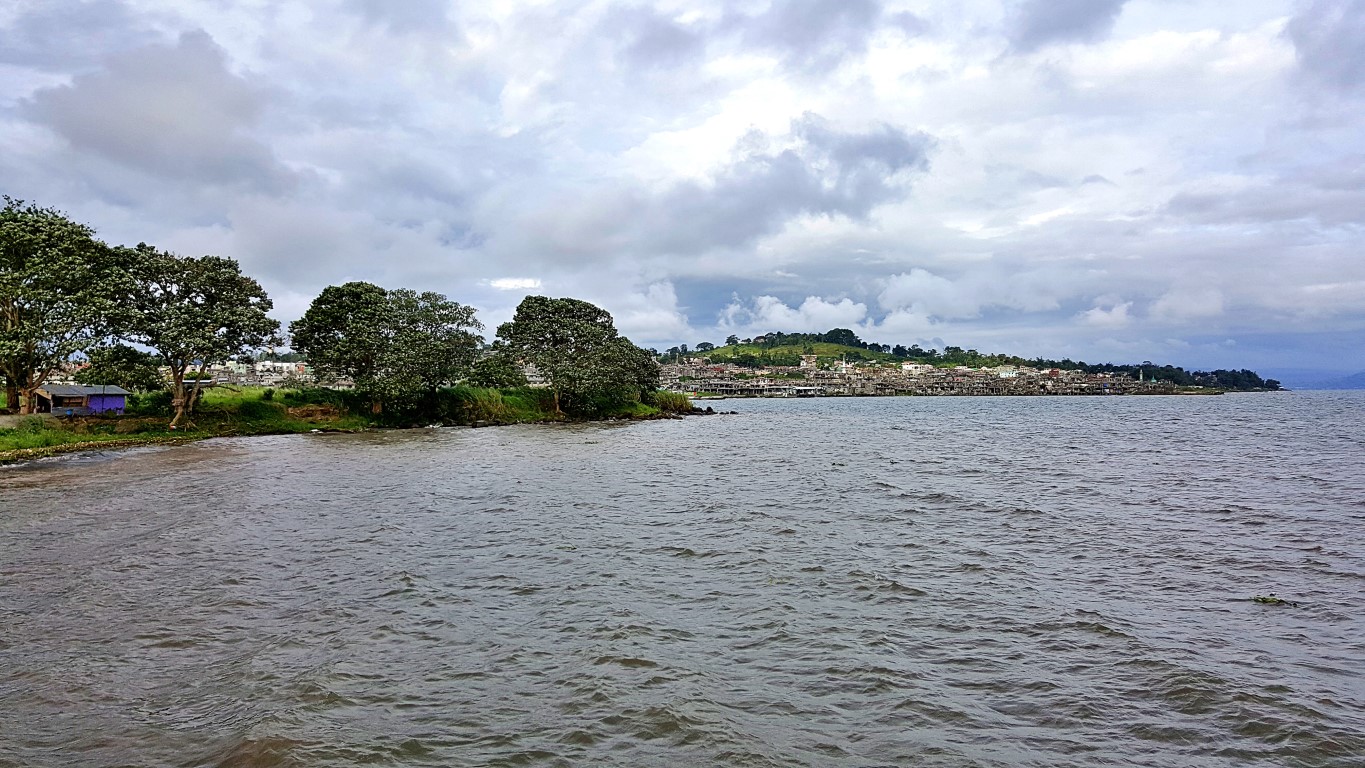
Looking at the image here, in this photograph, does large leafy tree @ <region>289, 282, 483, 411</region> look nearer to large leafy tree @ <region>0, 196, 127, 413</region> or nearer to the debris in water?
large leafy tree @ <region>0, 196, 127, 413</region>

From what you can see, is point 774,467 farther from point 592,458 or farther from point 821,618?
point 821,618

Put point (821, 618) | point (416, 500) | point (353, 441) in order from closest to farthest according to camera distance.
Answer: point (821, 618)
point (416, 500)
point (353, 441)

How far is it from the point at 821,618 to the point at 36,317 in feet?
171

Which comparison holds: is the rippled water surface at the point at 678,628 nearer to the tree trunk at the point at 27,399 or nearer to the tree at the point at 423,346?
the tree trunk at the point at 27,399

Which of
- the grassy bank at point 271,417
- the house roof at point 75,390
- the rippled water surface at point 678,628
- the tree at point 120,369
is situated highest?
the tree at point 120,369

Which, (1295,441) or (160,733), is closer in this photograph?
(160,733)

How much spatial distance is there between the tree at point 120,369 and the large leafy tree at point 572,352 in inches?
1511

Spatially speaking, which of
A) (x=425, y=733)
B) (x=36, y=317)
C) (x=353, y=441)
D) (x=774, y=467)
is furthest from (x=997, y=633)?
(x=36, y=317)

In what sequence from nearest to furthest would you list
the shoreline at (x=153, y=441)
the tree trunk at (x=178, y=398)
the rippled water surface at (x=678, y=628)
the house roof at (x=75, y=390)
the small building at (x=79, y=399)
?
the rippled water surface at (x=678, y=628) < the shoreline at (x=153, y=441) < the small building at (x=79, y=399) < the house roof at (x=75, y=390) < the tree trunk at (x=178, y=398)

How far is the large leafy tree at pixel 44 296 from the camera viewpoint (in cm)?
4128

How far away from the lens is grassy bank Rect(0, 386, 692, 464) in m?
41.7

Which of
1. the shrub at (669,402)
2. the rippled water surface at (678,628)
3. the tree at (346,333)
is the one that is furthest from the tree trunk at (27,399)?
the shrub at (669,402)

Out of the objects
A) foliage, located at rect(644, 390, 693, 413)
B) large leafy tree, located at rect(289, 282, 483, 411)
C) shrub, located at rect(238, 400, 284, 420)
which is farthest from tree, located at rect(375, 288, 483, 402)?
foliage, located at rect(644, 390, 693, 413)

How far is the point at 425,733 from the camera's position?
7816mm
